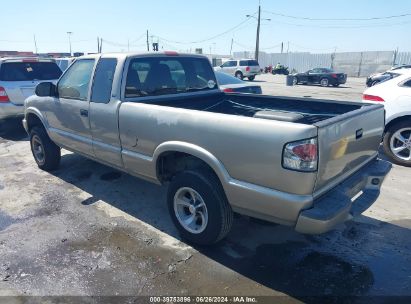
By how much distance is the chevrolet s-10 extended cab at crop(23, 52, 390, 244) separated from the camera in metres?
2.61

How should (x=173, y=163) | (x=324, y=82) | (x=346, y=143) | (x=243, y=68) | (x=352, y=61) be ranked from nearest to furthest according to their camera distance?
(x=346, y=143)
(x=173, y=163)
(x=324, y=82)
(x=243, y=68)
(x=352, y=61)

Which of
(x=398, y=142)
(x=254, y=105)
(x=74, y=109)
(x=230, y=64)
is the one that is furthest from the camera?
(x=230, y=64)

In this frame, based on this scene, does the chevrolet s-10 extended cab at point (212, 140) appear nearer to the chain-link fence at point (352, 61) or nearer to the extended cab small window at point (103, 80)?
the extended cab small window at point (103, 80)

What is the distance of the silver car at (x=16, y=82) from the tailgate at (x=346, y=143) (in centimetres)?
783

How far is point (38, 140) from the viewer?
227 inches

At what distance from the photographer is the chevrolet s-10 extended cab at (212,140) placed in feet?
8.56

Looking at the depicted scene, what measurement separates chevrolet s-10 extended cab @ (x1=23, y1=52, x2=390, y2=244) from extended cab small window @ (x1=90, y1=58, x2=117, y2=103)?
0.01 meters

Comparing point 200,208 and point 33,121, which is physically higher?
point 33,121

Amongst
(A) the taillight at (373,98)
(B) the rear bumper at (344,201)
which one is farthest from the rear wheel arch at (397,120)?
(B) the rear bumper at (344,201)

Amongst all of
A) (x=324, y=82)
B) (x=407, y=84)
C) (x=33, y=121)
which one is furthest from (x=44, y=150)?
(x=324, y=82)

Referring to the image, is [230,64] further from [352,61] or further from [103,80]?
[103,80]

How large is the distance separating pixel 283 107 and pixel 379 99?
2730 millimetres

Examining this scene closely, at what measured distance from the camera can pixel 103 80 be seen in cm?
422

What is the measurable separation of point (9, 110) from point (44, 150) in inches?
132
